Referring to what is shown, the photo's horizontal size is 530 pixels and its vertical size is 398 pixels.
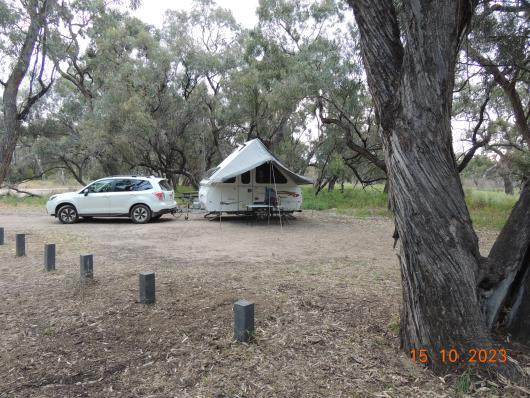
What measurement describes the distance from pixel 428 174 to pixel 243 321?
1.97 m

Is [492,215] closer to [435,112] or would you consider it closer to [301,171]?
[435,112]

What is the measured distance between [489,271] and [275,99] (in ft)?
44.4

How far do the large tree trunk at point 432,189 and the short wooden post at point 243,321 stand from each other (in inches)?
54.4

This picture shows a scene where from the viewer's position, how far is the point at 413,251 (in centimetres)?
324

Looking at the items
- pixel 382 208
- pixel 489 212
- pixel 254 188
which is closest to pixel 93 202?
pixel 254 188

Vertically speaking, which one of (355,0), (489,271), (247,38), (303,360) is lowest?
(303,360)

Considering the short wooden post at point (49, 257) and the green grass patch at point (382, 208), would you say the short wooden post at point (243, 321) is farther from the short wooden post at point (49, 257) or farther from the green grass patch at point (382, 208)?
the green grass patch at point (382, 208)

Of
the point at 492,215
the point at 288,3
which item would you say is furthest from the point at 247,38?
the point at 492,215

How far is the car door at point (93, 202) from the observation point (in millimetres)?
13133

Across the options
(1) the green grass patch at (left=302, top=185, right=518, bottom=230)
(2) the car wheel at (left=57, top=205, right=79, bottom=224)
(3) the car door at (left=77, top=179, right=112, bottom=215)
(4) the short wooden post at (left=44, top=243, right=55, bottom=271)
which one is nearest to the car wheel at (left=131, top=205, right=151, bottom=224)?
(3) the car door at (left=77, top=179, right=112, bottom=215)

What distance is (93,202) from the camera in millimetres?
13172

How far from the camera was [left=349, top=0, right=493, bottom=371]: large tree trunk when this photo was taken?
3164mm
